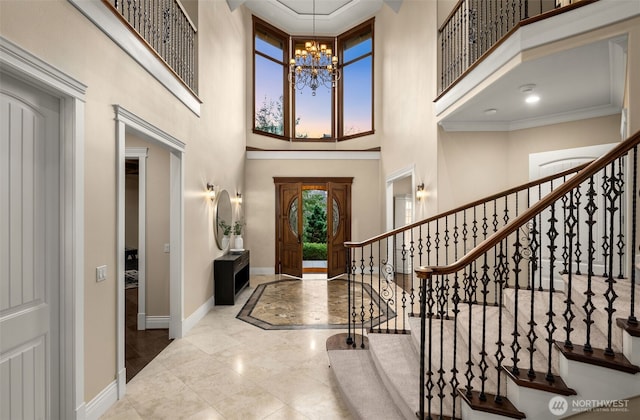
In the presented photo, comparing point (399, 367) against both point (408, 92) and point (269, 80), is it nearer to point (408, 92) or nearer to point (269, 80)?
point (408, 92)

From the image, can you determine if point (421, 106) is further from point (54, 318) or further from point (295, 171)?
point (54, 318)

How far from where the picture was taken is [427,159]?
17.6ft

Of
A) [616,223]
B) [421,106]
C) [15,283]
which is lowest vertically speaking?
[15,283]

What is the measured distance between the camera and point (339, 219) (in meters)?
8.54

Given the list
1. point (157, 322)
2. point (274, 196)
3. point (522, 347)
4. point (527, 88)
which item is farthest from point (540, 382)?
point (274, 196)

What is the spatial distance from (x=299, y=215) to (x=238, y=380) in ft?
17.7

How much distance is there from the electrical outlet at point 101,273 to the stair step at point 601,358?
3298mm

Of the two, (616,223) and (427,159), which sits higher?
(427,159)

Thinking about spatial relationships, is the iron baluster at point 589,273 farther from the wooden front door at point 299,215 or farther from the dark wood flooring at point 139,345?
the wooden front door at point 299,215

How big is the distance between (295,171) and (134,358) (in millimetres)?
5703

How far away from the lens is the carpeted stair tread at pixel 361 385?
2.50 metres

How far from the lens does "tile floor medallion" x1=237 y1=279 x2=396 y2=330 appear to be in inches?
187

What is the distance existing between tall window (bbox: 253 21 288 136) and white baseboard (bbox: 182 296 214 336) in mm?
5143

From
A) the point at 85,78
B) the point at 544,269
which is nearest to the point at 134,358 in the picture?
the point at 85,78
